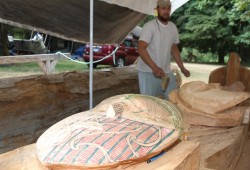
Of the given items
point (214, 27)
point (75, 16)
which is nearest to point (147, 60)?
point (75, 16)

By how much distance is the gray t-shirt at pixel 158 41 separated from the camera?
3438mm

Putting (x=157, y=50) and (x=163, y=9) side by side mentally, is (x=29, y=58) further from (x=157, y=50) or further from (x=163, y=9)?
(x=163, y=9)

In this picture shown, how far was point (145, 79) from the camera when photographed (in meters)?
3.57

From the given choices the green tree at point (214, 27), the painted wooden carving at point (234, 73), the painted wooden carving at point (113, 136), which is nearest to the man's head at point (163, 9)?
the painted wooden carving at point (234, 73)

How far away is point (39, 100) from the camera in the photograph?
4039mm

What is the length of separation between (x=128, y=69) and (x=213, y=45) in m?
14.4

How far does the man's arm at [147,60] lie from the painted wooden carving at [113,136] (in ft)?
5.54

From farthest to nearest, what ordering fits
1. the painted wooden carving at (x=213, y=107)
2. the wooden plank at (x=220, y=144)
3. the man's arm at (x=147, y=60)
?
1. the man's arm at (x=147, y=60)
2. the painted wooden carving at (x=213, y=107)
3. the wooden plank at (x=220, y=144)

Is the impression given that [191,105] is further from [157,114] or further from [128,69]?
[128,69]

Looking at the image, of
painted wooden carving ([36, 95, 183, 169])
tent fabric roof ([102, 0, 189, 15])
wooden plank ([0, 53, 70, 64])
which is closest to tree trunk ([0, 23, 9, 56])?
wooden plank ([0, 53, 70, 64])

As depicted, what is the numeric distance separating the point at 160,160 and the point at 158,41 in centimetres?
233

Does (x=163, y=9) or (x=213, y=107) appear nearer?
(x=213, y=107)

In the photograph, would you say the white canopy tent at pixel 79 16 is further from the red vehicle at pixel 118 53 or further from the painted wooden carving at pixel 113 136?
the red vehicle at pixel 118 53

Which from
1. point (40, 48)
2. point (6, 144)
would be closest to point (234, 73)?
point (6, 144)
